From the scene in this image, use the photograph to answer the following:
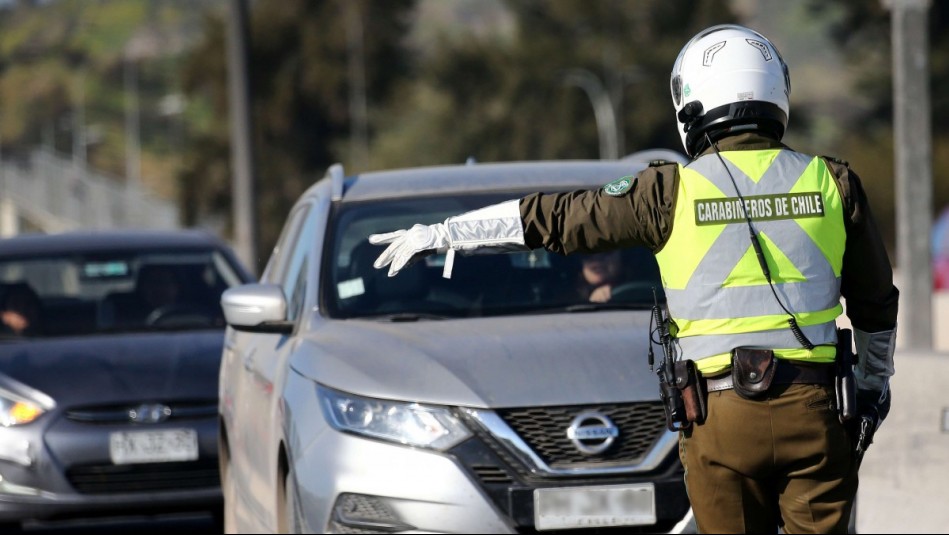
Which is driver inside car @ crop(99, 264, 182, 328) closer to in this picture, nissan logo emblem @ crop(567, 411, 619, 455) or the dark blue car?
the dark blue car

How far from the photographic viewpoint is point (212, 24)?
76562mm

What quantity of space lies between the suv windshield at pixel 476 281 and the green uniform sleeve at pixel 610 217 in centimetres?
250

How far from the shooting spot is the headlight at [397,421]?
233 inches

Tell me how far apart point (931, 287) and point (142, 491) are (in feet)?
17.3

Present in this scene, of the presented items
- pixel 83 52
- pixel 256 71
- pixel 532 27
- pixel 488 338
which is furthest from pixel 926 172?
pixel 83 52

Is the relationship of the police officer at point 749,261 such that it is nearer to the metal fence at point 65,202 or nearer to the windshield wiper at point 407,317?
the windshield wiper at point 407,317

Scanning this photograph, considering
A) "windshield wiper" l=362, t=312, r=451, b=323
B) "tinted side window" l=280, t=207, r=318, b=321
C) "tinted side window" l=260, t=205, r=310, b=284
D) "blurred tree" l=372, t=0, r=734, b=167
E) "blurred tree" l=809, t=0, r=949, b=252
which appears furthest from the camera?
"blurred tree" l=372, t=0, r=734, b=167

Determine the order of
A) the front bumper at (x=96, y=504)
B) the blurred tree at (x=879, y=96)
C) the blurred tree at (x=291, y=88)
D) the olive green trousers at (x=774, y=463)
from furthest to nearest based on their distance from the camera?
the blurred tree at (x=291, y=88)
the blurred tree at (x=879, y=96)
the front bumper at (x=96, y=504)
the olive green trousers at (x=774, y=463)

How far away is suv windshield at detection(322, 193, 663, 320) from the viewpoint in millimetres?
6887

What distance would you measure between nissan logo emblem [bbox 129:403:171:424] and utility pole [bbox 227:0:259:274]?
9.01 metres

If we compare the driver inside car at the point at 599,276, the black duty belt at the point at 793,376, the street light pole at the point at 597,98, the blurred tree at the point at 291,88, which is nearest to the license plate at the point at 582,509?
the driver inside car at the point at 599,276

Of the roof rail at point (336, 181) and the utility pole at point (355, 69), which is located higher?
the utility pole at point (355, 69)

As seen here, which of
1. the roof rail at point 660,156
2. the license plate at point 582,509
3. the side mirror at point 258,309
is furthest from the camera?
the roof rail at point 660,156

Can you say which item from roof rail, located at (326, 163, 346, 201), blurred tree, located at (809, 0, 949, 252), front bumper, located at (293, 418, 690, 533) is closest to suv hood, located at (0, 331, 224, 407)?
roof rail, located at (326, 163, 346, 201)
